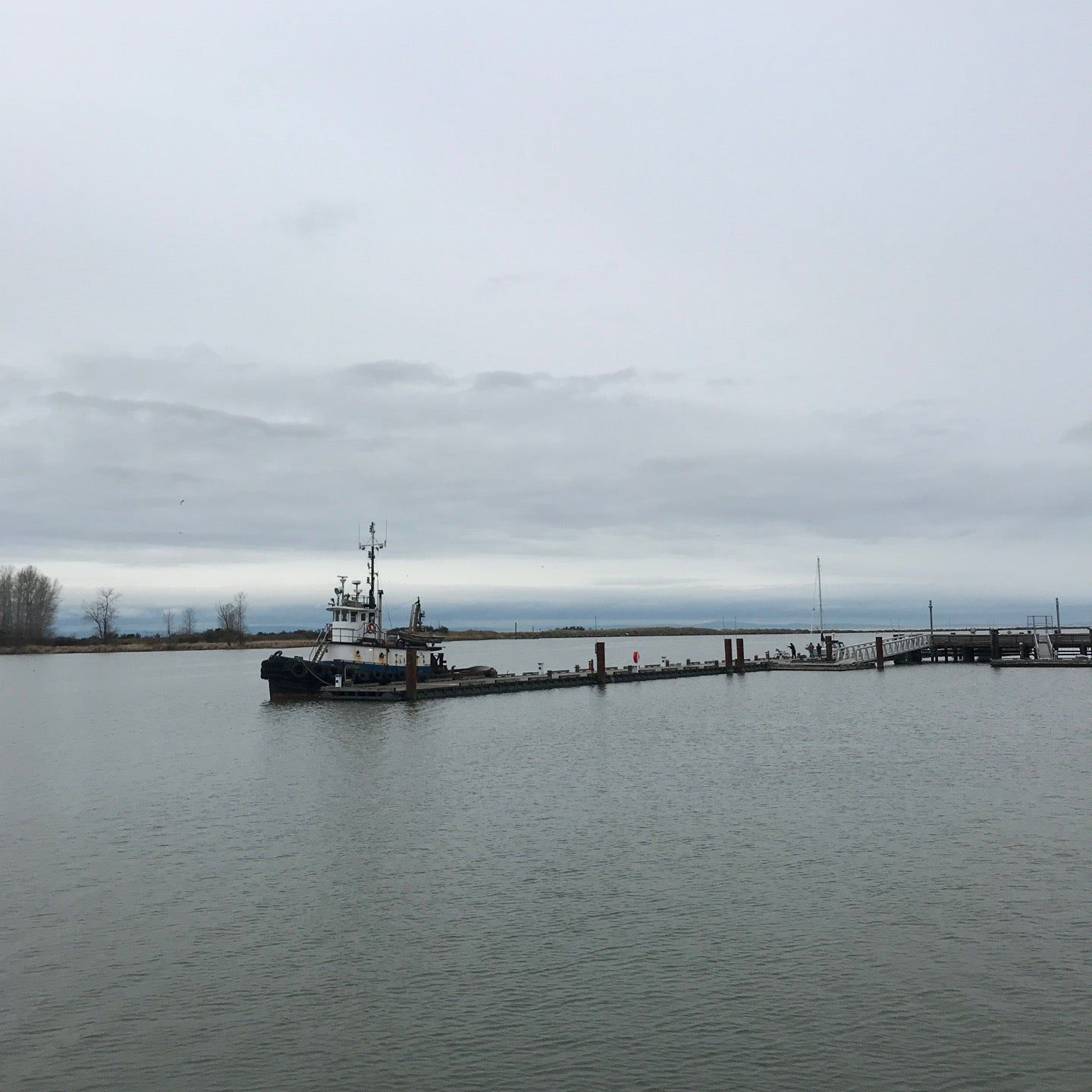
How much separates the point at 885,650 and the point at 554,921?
318 ft

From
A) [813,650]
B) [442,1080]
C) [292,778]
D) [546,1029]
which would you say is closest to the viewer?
[442,1080]

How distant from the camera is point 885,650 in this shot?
108 m

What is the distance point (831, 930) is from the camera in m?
17.9

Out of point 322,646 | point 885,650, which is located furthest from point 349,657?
point 885,650

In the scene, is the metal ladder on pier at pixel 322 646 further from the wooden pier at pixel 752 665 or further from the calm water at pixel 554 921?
the calm water at pixel 554 921

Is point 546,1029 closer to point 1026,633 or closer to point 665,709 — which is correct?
point 665,709

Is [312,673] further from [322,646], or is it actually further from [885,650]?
[885,650]

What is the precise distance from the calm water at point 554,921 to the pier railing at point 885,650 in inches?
2554

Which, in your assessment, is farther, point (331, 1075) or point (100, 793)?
point (100, 793)

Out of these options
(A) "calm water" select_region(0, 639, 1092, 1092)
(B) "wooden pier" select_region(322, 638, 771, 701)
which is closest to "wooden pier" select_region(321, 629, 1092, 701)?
(B) "wooden pier" select_region(322, 638, 771, 701)

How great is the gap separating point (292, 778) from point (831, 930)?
2415 cm

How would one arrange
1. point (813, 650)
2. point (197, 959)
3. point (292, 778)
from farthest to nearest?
point (813, 650)
point (292, 778)
point (197, 959)

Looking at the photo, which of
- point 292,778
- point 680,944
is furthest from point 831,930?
point 292,778

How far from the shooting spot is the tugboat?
67500mm
